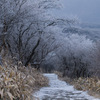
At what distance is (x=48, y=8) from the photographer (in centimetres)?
1373

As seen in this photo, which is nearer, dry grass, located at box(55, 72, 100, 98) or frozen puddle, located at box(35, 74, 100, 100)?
frozen puddle, located at box(35, 74, 100, 100)

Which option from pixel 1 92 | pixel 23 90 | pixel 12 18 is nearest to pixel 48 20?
pixel 12 18

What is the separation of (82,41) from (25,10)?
77.2 feet

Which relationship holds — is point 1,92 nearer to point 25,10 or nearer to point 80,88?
point 25,10

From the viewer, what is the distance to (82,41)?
109 ft

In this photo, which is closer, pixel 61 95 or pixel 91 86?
pixel 61 95

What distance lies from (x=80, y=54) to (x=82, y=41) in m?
4.57

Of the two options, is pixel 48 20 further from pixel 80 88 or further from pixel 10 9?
pixel 80 88

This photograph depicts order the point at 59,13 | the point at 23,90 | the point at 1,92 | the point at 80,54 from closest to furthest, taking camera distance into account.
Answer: the point at 1,92
the point at 23,90
the point at 59,13
the point at 80,54

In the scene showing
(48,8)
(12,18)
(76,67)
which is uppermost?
(48,8)

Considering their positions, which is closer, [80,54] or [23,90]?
[23,90]

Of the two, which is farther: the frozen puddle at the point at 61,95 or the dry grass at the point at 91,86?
the dry grass at the point at 91,86

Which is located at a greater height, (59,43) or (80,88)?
(59,43)

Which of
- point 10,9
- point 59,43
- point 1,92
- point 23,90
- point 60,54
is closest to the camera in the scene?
point 1,92
